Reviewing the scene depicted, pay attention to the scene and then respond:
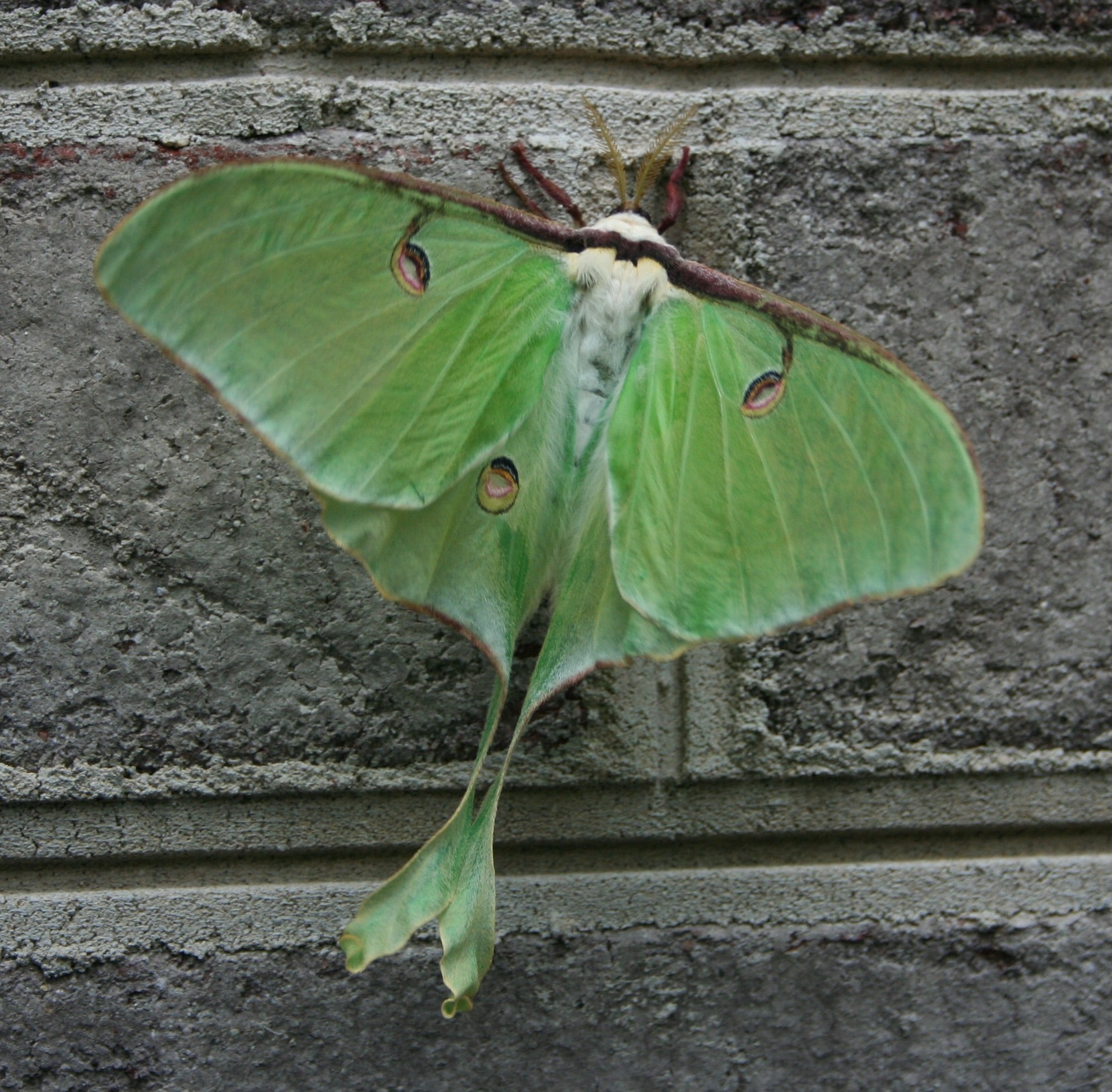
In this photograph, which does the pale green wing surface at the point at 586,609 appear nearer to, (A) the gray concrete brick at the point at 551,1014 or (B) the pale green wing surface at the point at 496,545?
(B) the pale green wing surface at the point at 496,545

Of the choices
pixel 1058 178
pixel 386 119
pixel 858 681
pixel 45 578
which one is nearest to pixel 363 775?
pixel 45 578

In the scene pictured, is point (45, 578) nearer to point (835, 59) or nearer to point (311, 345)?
point (311, 345)

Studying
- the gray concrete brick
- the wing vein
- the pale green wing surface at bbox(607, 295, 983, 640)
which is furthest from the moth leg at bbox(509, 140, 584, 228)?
the gray concrete brick

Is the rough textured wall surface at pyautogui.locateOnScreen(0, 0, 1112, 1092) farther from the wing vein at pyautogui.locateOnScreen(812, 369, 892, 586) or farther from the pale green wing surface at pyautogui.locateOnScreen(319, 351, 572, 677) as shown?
the wing vein at pyautogui.locateOnScreen(812, 369, 892, 586)

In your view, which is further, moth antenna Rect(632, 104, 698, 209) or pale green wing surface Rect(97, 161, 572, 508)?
moth antenna Rect(632, 104, 698, 209)

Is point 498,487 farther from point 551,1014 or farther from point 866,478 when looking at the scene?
point 551,1014

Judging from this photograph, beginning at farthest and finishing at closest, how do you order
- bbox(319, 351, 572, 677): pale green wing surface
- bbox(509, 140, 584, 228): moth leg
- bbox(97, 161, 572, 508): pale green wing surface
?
1. bbox(509, 140, 584, 228): moth leg
2. bbox(319, 351, 572, 677): pale green wing surface
3. bbox(97, 161, 572, 508): pale green wing surface

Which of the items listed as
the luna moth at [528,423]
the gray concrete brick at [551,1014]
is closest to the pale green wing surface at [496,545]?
the luna moth at [528,423]

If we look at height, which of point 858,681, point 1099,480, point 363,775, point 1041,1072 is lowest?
point 1041,1072
